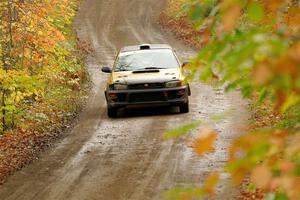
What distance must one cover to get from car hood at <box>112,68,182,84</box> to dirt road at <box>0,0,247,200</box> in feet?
3.13

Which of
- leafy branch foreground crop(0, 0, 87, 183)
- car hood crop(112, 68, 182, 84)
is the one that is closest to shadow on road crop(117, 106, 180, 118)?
car hood crop(112, 68, 182, 84)

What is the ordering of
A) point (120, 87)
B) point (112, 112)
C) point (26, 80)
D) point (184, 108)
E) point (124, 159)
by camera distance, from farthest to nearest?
point (112, 112) → point (184, 108) → point (120, 87) → point (26, 80) → point (124, 159)

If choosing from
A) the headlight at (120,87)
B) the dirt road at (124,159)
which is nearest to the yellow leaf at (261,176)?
the dirt road at (124,159)

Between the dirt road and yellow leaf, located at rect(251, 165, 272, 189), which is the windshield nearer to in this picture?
the dirt road

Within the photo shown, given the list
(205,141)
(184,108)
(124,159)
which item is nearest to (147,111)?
(184,108)

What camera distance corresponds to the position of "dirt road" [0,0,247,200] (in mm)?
9094

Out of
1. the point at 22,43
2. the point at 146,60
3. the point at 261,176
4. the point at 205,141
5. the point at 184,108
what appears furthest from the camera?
the point at 146,60

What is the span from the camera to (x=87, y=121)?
1513 cm

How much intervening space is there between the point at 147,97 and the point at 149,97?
0.16 feet

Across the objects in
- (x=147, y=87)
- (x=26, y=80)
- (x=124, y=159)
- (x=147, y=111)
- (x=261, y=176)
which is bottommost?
(x=124, y=159)

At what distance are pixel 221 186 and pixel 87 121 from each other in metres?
6.87

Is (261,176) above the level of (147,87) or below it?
above

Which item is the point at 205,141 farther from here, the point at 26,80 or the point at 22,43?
the point at 22,43

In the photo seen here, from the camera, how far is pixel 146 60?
15578mm
